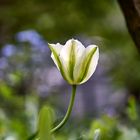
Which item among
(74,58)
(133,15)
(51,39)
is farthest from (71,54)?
(51,39)

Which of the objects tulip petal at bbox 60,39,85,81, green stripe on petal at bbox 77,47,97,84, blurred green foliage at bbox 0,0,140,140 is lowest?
blurred green foliage at bbox 0,0,140,140

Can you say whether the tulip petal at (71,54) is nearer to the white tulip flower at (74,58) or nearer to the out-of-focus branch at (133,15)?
the white tulip flower at (74,58)

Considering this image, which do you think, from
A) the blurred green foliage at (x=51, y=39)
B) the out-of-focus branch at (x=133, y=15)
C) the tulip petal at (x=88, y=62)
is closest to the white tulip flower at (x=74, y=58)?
the tulip petal at (x=88, y=62)

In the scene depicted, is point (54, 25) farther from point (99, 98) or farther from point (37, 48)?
point (99, 98)

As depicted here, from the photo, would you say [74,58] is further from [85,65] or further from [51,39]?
[51,39]

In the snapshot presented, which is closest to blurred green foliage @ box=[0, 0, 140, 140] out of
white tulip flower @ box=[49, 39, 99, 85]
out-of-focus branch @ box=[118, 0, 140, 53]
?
out-of-focus branch @ box=[118, 0, 140, 53]

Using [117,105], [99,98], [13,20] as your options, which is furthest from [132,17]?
[99,98]

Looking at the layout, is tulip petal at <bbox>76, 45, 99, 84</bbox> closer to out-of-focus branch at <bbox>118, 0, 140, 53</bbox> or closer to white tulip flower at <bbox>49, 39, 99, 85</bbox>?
white tulip flower at <bbox>49, 39, 99, 85</bbox>
